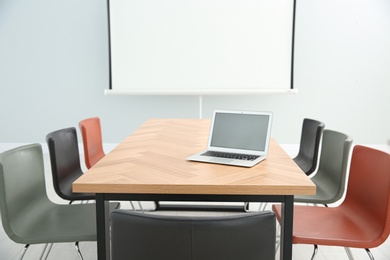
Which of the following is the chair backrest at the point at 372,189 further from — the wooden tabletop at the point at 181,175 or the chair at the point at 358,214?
the wooden tabletop at the point at 181,175

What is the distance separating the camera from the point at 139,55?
5.02m

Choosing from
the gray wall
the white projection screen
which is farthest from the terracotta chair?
the gray wall

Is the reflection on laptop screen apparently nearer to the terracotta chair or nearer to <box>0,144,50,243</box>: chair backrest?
<box>0,144,50,243</box>: chair backrest

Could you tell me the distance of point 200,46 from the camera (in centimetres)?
500

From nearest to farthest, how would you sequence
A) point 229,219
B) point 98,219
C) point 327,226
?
point 229,219 < point 98,219 < point 327,226

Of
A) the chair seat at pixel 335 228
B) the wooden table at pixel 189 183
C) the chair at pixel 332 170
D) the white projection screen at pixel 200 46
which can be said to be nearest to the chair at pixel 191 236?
the wooden table at pixel 189 183

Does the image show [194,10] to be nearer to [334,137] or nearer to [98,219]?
[334,137]

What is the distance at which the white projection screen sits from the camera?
193 inches

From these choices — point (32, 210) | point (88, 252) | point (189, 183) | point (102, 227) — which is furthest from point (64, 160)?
point (189, 183)

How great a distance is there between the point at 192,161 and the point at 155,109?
3579 mm

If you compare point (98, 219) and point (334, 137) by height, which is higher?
point (334, 137)

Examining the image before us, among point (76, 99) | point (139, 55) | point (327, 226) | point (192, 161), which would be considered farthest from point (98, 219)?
point (76, 99)

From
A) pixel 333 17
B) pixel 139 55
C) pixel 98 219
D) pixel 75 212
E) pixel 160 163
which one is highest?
pixel 333 17

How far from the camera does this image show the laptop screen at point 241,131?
1.97 meters
